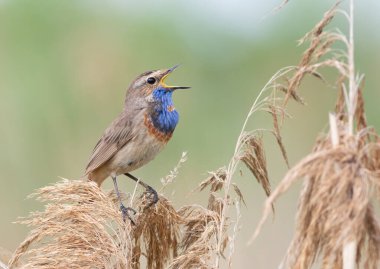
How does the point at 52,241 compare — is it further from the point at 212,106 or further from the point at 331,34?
the point at 212,106

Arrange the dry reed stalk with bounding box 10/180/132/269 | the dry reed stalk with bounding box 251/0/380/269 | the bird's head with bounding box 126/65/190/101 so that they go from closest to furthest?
the dry reed stalk with bounding box 251/0/380/269 → the dry reed stalk with bounding box 10/180/132/269 → the bird's head with bounding box 126/65/190/101

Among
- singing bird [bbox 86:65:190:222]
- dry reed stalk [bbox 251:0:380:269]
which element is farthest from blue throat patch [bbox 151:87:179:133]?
dry reed stalk [bbox 251:0:380:269]

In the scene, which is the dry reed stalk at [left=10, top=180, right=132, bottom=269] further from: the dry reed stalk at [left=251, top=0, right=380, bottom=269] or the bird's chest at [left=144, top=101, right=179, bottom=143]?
the bird's chest at [left=144, top=101, right=179, bottom=143]

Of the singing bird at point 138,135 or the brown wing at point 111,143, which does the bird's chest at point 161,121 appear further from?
the brown wing at point 111,143

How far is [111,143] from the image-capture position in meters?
5.50

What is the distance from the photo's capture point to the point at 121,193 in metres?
4.27

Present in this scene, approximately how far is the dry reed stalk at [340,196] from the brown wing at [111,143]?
3040mm

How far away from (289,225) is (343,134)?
5.21m

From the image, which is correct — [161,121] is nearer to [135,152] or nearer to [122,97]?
[135,152]

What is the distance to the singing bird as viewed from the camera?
5.44 m

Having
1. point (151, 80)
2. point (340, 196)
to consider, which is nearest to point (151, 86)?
point (151, 80)

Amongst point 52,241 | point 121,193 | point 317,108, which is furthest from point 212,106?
point 52,241

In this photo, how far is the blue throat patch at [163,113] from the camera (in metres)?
5.52

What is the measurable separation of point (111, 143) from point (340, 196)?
334 centimetres
